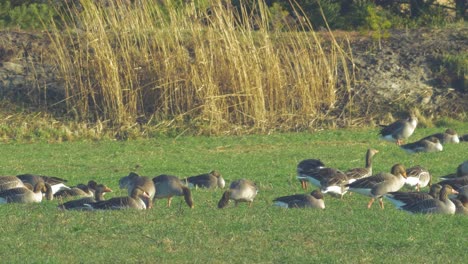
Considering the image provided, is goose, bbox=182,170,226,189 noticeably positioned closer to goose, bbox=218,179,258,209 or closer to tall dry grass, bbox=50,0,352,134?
goose, bbox=218,179,258,209

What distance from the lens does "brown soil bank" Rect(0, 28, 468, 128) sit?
91.8ft

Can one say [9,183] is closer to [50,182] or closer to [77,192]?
[50,182]

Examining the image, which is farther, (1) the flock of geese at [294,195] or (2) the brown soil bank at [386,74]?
(2) the brown soil bank at [386,74]

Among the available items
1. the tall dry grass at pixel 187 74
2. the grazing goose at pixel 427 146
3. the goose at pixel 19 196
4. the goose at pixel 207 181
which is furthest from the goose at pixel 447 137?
the goose at pixel 19 196

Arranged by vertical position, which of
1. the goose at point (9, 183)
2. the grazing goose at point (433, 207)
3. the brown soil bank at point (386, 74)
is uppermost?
the goose at point (9, 183)

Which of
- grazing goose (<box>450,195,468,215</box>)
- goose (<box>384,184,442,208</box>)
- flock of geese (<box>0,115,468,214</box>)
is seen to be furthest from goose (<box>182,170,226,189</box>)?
grazing goose (<box>450,195,468,215</box>)

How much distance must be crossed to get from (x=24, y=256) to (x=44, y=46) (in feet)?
61.2

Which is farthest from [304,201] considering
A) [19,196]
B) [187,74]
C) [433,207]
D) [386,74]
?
[386,74]

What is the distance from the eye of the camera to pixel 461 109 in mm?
28844

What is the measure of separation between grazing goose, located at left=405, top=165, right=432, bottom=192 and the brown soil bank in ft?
36.5

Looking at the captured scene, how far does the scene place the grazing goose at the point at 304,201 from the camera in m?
14.4

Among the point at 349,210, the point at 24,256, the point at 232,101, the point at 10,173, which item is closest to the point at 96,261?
the point at 24,256

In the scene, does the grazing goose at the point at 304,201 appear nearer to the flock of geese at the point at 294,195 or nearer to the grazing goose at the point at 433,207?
the flock of geese at the point at 294,195

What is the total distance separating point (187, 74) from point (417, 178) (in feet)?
34.3
